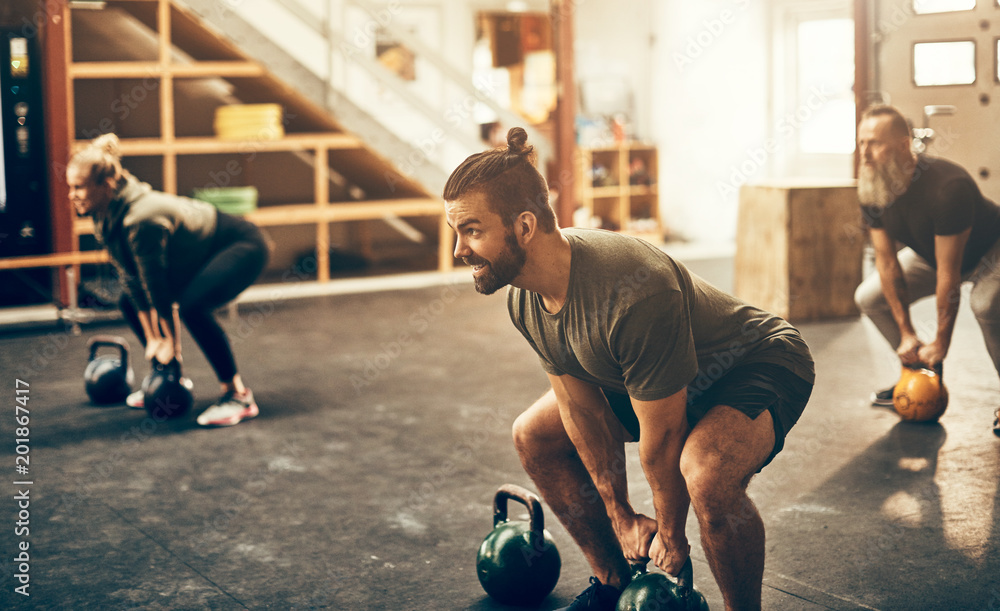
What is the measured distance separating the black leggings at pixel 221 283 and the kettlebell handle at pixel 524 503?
2071 mm

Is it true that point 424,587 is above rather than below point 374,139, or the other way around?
below

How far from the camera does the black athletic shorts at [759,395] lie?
217 cm

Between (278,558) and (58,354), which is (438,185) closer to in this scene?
(58,354)

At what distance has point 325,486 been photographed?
11.8 ft

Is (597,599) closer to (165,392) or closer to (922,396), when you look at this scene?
(922,396)

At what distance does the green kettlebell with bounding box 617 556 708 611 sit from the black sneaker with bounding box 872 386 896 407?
2.51 m

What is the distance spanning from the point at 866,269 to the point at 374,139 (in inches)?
148

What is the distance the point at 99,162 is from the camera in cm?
399

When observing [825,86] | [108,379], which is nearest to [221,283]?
[108,379]

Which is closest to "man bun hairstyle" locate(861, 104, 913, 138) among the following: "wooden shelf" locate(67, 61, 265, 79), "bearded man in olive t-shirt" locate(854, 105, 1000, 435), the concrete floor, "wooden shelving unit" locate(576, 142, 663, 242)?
"bearded man in olive t-shirt" locate(854, 105, 1000, 435)

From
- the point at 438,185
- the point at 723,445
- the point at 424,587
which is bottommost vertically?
the point at 424,587

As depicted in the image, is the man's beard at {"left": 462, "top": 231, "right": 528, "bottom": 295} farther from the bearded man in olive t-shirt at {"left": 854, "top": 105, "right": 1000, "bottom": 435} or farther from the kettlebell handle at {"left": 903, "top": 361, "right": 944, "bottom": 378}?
the kettlebell handle at {"left": 903, "top": 361, "right": 944, "bottom": 378}

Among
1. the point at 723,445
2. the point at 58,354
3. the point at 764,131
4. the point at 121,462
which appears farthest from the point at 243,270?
the point at 764,131

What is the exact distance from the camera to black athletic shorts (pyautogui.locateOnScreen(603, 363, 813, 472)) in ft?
7.13
